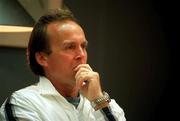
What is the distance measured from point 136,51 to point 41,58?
147cm

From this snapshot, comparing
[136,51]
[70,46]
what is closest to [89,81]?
[70,46]

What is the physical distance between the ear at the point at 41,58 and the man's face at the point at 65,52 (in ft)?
0.05

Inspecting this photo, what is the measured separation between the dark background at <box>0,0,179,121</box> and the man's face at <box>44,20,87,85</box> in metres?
1.11

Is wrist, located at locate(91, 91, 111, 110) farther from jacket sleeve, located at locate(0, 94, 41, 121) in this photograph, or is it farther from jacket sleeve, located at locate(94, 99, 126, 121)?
jacket sleeve, located at locate(0, 94, 41, 121)

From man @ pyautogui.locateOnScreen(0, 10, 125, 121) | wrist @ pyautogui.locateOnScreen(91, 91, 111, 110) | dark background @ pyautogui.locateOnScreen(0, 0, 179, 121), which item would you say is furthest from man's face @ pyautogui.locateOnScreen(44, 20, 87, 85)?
dark background @ pyautogui.locateOnScreen(0, 0, 179, 121)

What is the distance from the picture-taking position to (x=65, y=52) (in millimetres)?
1312

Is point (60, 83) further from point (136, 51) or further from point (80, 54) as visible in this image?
point (136, 51)

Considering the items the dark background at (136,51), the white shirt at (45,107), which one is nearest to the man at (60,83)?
the white shirt at (45,107)

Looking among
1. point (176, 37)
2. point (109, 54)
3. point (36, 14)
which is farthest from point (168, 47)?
point (36, 14)

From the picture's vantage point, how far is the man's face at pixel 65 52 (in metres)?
1.31

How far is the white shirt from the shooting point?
1.21 m

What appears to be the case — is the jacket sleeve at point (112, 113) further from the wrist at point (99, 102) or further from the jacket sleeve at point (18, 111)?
the jacket sleeve at point (18, 111)

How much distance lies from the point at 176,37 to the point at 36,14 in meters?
1.65

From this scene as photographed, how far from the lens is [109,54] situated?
8.64ft
